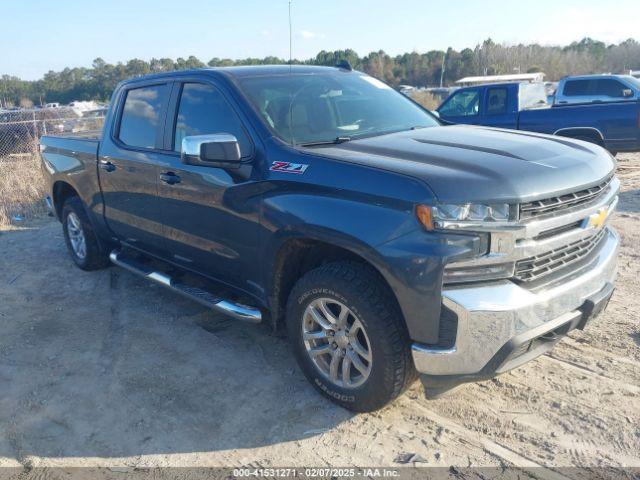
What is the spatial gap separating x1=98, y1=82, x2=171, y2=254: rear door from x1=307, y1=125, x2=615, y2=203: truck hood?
1.67 meters

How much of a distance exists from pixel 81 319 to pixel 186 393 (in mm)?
1807

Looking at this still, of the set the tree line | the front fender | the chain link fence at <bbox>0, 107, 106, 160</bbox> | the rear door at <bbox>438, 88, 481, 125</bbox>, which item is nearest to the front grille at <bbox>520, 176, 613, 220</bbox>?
the front fender

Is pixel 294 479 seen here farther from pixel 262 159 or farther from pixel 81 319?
pixel 81 319

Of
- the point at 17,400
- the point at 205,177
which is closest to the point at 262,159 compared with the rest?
the point at 205,177

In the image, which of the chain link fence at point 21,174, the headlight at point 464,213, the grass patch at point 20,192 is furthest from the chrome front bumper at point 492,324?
the grass patch at point 20,192

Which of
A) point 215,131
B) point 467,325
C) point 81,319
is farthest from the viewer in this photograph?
point 81,319

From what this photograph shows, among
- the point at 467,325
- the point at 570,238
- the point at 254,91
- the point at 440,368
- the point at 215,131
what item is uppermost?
the point at 254,91

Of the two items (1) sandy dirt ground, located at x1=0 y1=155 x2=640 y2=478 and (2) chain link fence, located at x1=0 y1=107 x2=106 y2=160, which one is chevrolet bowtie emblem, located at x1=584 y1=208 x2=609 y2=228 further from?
(2) chain link fence, located at x1=0 y1=107 x2=106 y2=160

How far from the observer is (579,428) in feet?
9.96

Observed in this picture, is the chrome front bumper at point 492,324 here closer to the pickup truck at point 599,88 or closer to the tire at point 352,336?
the tire at point 352,336

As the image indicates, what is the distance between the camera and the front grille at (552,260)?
9.06 ft

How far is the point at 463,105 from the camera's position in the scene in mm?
11656

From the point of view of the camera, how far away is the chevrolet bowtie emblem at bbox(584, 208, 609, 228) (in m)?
3.11

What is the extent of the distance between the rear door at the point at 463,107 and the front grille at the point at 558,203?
8385 mm
